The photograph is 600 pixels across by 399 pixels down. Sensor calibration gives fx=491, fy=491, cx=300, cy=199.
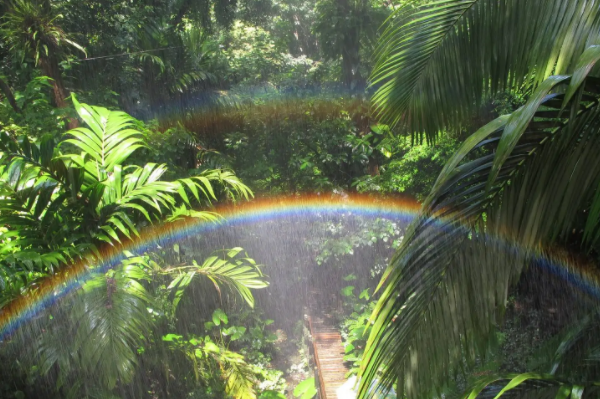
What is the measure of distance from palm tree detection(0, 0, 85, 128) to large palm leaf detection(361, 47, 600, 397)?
15.8 ft

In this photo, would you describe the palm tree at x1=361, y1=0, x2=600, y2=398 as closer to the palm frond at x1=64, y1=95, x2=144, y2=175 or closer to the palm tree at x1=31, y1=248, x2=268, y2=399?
the palm tree at x1=31, y1=248, x2=268, y2=399

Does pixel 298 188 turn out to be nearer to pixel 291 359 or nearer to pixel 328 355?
pixel 291 359

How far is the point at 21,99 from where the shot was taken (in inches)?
219

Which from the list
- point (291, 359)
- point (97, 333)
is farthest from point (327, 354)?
point (97, 333)

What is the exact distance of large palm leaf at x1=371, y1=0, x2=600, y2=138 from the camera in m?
2.45

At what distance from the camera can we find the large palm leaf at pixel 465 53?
8.05ft

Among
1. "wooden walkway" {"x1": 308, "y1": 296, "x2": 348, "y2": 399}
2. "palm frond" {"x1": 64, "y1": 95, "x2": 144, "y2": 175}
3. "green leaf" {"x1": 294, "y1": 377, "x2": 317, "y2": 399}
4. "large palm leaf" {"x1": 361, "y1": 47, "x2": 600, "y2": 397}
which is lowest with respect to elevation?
"green leaf" {"x1": 294, "y1": 377, "x2": 317, "y2": 399}

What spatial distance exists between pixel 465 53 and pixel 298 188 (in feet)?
13.6

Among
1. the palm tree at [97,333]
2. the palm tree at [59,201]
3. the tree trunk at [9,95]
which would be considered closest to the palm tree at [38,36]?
the tree trunk at [9,95]

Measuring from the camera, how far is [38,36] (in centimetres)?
532

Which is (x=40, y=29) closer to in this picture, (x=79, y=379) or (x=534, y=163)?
(x=79, y=379)

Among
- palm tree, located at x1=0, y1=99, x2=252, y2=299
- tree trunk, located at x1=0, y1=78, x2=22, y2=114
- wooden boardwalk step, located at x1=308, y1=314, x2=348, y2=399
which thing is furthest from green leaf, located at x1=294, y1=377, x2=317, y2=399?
tree trunk, located at x1=0, y1=78, x2=22, y2=114

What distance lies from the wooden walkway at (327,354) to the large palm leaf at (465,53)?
2.38 meters

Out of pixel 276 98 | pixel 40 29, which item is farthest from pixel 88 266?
pixel 276 98
